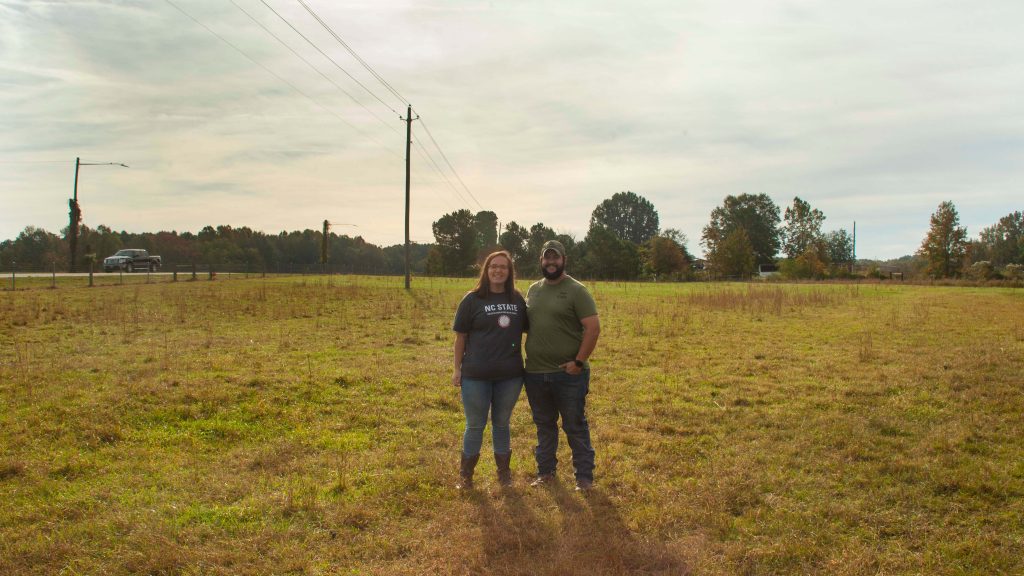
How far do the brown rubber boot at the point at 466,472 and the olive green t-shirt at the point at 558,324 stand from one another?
3.27ft

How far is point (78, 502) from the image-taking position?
16.8 feet

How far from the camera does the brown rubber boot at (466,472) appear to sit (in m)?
5.45

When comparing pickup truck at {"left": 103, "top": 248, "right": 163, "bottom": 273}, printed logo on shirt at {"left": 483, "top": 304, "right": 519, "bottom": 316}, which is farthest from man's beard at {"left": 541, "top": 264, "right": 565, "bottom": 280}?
pickup truck at {"left": 103, "top": 248, "right": 163, "bottom": 273}

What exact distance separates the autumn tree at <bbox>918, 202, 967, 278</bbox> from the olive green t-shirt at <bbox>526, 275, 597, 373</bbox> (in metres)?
84.1

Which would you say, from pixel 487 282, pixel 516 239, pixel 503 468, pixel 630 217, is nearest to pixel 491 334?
pixel 487 282

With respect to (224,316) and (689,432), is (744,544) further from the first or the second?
(224,316)

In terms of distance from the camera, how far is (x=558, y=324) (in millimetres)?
5266

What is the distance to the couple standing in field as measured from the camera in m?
5.24

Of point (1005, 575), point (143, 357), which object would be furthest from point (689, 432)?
point (143, 357)

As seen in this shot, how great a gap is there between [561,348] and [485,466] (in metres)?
1.68

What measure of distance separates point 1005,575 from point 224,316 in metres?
19.3

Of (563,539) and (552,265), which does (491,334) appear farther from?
(563,539)

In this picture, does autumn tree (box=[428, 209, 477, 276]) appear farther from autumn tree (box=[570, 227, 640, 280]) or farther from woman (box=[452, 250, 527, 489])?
woman (box=[452, 250, 527, 489])

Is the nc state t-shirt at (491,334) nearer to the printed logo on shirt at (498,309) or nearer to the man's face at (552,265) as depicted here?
the printed logo on shirt at (498,309)
